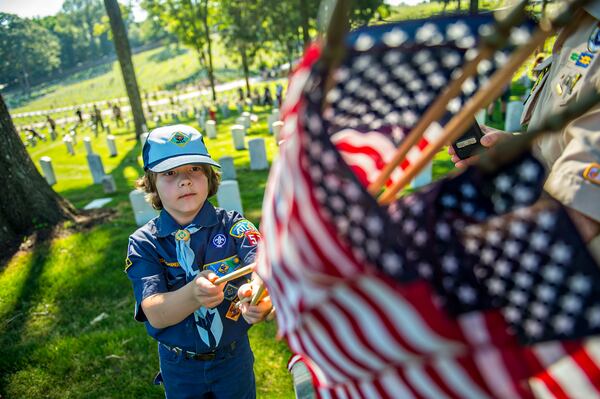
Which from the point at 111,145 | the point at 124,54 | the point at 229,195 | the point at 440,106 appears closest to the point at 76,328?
the point at 229,195

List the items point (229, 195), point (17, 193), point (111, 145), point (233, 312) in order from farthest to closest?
Result: 1. point (111, 145)
2. point (229, 195)
3. point (17, 193)
4. point (233, 312)

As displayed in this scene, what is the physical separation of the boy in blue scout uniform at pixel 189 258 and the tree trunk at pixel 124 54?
15.4 metres

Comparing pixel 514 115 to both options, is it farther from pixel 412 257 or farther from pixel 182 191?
pixel 412 257

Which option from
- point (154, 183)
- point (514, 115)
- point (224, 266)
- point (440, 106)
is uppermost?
point (440, 106)

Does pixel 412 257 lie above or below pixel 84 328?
above

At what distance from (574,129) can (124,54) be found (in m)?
17.0

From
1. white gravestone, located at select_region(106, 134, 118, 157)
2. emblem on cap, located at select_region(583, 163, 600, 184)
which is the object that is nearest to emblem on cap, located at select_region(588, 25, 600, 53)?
emblem on cap, located at select_region(583, 163, 600, 184)

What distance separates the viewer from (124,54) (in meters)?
15.5

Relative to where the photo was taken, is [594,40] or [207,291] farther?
[207,291]

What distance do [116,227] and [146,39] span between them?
10904 centimetres

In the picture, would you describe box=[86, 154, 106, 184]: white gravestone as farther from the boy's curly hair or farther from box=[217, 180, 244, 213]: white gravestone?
the boy's curly hair

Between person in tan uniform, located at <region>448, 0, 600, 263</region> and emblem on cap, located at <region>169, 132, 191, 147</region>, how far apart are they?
4.57ft

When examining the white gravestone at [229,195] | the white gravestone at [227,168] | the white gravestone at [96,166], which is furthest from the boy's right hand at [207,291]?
the white gravestone at [96,166]

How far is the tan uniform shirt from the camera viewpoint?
114cm
